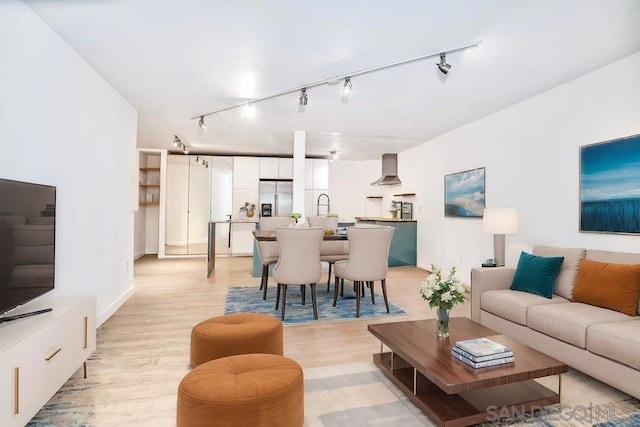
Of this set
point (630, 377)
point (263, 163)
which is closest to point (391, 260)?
point (263, 163)

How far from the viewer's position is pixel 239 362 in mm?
1860

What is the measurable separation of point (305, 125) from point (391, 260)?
3.26 metres

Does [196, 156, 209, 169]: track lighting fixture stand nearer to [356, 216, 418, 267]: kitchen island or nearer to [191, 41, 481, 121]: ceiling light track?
[191, 41, 481, 121]: ceiling light track

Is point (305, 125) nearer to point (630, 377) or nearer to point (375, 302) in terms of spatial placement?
point (375, 302)

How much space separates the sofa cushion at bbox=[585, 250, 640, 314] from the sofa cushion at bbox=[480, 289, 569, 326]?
1.50 feet

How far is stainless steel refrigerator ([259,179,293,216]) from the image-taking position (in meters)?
8.37

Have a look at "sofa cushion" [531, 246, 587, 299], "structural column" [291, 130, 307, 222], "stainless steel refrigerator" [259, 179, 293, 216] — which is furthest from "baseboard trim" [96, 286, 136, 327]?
"sofa cushion" [531, 246, 587, 299]

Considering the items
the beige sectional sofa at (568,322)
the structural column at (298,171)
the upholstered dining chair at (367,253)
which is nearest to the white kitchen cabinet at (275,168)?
the structural column at (298,171)

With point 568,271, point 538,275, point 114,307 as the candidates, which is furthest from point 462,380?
point 114,307

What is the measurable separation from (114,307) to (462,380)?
3836 millimetres

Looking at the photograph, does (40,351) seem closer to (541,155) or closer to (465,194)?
(541,155)

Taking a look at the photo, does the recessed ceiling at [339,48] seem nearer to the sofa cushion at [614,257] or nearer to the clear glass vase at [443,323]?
the sofa cushion at [614,257]

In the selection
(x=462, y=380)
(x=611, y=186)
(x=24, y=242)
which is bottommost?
(x=462, y=380)

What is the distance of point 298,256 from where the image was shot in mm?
3713
